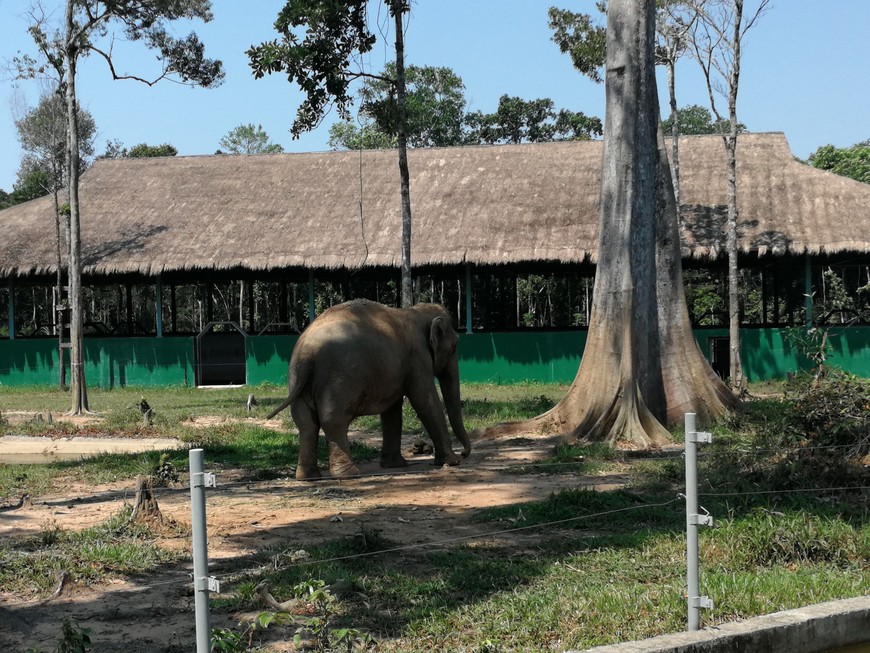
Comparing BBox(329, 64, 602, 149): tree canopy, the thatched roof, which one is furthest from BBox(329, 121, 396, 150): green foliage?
the thatched roof

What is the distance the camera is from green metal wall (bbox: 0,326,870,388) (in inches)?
960

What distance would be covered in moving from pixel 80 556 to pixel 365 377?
4.25m

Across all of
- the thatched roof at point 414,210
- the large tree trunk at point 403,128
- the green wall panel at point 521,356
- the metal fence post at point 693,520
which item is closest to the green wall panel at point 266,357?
the thatched roof at point 414,210

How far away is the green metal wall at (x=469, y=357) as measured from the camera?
24.4 metres

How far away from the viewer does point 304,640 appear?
536 centimetres

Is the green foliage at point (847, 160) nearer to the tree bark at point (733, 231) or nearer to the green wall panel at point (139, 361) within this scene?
the tree bark at point (733, 231)

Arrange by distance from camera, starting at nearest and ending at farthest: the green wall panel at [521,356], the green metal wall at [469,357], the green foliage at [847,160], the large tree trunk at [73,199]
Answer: the large tree trunk at [73,199], the green metal wall at [469,357], the green wall panel at [521,356], the green foliage at [847,160]

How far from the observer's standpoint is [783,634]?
542cm

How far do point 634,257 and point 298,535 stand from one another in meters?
7.78

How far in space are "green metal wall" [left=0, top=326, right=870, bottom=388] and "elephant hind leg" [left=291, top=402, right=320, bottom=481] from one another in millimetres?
14506

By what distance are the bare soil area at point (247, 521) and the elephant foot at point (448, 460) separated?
0.47 feet

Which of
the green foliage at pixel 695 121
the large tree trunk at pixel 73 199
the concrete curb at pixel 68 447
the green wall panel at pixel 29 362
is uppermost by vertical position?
the green foliage at pixel 695 121

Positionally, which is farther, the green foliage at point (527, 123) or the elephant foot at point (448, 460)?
the green foliage at point (527, 123)

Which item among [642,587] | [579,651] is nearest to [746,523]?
[642,587]
